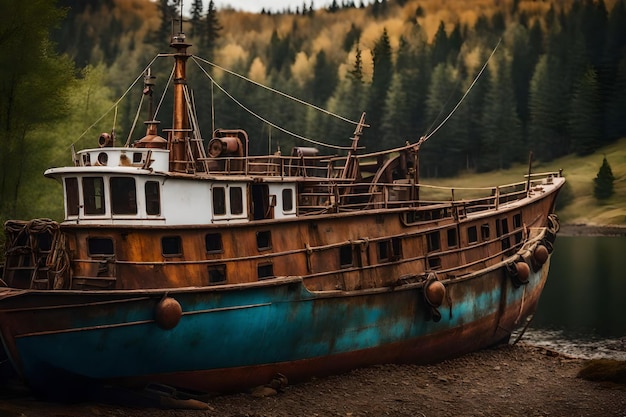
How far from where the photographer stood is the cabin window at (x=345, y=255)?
2127 cm

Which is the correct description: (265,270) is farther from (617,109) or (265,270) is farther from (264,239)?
(617,109)

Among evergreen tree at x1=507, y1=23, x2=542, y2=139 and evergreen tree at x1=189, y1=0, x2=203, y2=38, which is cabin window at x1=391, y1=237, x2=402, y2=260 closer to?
evergreen tree at x1=507, y1=23, x2=542, y2=139

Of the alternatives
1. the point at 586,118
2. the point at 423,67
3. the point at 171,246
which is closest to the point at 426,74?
the point at 423,67

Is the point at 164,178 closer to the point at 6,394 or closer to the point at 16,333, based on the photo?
the point at 16,333

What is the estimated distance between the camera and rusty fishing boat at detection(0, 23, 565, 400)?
1698 cm

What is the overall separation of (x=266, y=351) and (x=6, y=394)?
608cm

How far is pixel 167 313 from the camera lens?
17000 mm

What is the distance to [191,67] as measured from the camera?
271 feet

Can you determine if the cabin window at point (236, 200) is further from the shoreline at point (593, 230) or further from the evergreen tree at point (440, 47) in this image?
the evergreen tree at point (440, 47)

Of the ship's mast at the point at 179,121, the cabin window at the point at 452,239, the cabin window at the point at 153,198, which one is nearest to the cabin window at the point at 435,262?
the cabin window at the point at 452,239

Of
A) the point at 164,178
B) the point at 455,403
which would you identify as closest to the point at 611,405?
the point at 455,403

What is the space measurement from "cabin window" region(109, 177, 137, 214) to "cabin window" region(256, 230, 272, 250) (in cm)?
320

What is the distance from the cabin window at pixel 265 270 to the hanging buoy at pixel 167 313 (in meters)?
2.88

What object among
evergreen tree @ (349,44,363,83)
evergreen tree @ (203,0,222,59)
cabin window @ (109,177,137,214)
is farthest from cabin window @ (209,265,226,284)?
evergreen tree @ (349,44,363,83)
